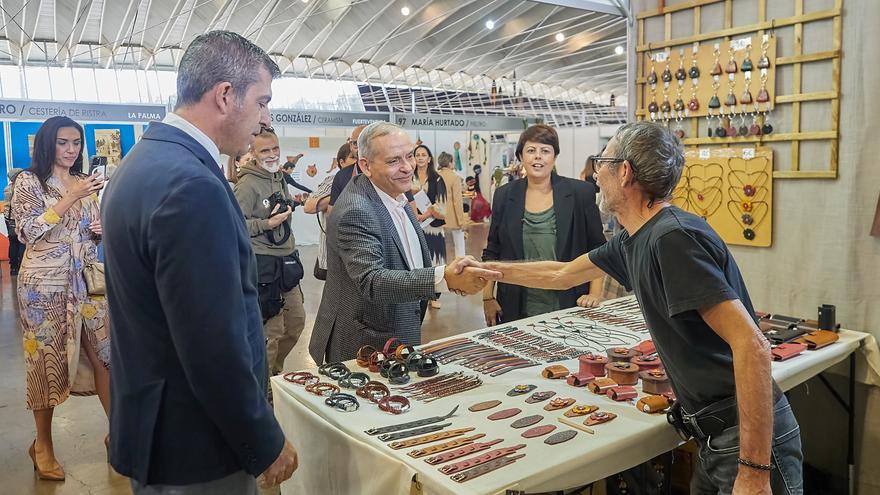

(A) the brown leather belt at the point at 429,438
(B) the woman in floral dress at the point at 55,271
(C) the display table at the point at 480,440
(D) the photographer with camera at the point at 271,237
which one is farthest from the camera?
(D) the photographer with camera at the point at 271,237

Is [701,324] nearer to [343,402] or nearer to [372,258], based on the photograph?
[343,402]

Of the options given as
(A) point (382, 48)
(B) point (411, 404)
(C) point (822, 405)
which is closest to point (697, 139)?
(C) point (822, 405)

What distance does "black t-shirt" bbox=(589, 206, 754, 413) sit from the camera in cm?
165

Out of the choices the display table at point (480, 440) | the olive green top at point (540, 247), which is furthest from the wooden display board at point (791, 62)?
the display table at point (480, 440)

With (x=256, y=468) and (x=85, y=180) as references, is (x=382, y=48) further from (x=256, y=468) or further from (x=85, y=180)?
(x=256, y=468)

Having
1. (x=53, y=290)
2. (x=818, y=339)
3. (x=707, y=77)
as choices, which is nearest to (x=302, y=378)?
(x=53, y=290)

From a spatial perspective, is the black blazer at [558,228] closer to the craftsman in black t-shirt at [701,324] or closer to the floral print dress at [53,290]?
the craftsman in black t-shirt at [701,324]

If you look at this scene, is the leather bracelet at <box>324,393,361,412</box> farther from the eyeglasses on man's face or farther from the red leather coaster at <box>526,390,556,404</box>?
the eyeglasses on man's face

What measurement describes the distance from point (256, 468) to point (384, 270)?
1.10 meters

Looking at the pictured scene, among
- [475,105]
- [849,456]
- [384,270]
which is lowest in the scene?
[849,456]

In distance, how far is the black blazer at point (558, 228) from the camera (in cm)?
351

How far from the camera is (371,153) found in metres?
2.70

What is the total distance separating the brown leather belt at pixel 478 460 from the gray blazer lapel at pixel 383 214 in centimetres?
104

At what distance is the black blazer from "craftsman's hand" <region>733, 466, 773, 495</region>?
1.87m
